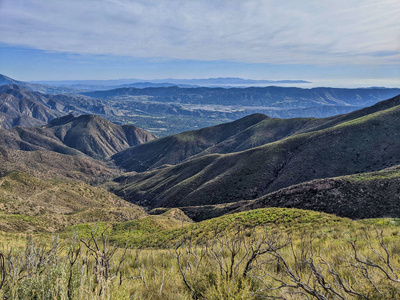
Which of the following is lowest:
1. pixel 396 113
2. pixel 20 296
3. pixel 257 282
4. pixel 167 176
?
pixel 167 176

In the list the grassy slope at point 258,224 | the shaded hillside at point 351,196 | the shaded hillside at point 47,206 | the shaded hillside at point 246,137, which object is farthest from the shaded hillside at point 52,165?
the shaded hillside at point 351,196

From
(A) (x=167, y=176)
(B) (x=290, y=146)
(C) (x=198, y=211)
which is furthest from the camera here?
(A) (x=167, y=176)

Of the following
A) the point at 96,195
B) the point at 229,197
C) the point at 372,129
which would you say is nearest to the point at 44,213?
the point at 96,195

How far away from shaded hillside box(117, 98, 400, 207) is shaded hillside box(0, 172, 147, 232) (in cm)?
2163

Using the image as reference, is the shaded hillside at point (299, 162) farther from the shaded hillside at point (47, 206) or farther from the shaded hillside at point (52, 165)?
the shaded hillside at point (52, 165)

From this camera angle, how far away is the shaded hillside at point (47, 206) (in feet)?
115

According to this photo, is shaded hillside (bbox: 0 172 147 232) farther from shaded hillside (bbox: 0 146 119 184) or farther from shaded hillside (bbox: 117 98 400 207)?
shaded hillside (bbox: 0 146 119 184)

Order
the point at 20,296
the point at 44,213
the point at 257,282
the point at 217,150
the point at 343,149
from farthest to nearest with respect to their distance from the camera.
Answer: the point at 217,150, the point at 343,149, the point at 44,213, the point at 257,282, the point at 20,296

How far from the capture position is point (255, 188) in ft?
193

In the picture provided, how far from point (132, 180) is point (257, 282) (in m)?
132

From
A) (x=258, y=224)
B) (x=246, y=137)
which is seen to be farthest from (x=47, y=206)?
(x=246, y=137)

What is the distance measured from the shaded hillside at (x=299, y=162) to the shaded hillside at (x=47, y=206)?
71.0ft

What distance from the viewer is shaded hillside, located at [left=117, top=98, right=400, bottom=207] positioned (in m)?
52.8

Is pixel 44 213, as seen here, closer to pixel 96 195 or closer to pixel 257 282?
pixel 96 195
